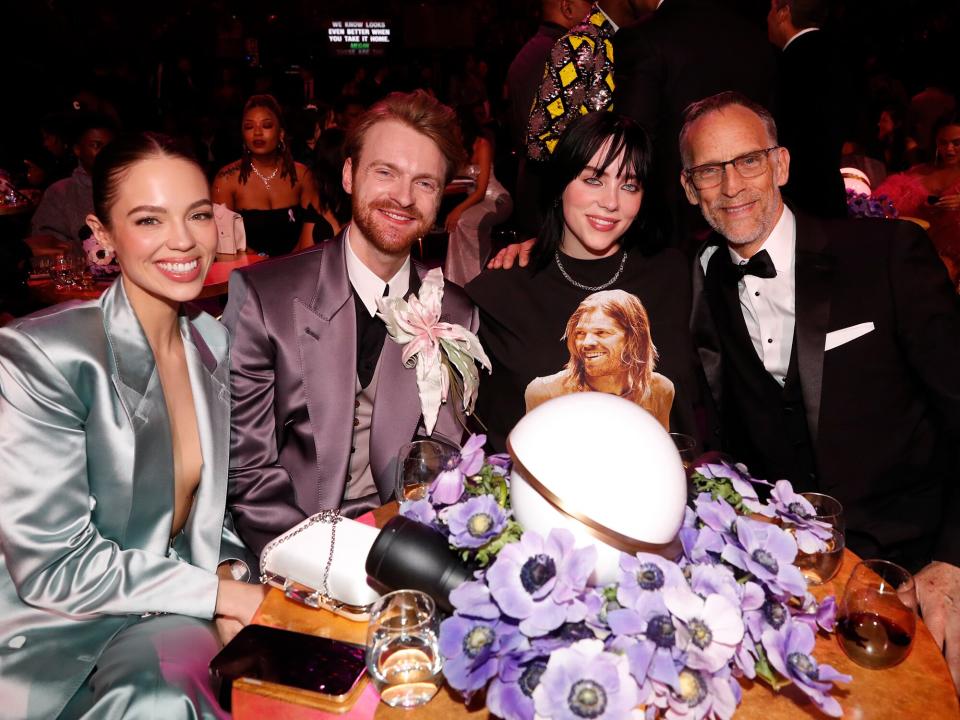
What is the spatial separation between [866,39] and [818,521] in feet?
40.1

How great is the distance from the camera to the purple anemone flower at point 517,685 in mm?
1015

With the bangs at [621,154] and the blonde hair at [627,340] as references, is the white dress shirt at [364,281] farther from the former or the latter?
the bangs at [621,154]

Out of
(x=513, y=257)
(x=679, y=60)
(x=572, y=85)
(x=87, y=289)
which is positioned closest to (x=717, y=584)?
(x=513, y=257)

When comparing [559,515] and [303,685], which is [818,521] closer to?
[559,515]

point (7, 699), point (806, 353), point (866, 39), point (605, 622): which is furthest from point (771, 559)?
point (866, 39)

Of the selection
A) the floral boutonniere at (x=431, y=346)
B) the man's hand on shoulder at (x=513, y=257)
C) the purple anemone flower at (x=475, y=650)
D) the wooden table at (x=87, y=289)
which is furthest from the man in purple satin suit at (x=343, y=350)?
the wooden table at (x=87, y=289)

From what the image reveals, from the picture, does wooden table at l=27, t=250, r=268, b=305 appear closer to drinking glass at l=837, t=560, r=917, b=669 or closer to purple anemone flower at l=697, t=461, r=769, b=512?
purple anemone flower at l=697, t=461, r=769, b=512

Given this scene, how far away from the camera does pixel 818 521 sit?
1.51 metres

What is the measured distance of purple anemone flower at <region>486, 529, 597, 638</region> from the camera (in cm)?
102

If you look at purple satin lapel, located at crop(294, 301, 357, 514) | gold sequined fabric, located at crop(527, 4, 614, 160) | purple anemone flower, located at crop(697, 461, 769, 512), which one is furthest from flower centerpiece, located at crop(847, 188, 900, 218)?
purple satin lapel, located at crop(294, 301, 357, 514)

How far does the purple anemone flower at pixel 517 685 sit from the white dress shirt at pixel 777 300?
1.58m

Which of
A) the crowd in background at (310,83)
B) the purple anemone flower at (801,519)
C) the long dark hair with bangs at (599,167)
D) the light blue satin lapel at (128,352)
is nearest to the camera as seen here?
the purple anemone flower at (801,519)

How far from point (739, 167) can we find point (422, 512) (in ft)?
5.10

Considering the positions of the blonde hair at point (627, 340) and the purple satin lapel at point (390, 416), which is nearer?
the purple satin lapel at point (390, 416)
